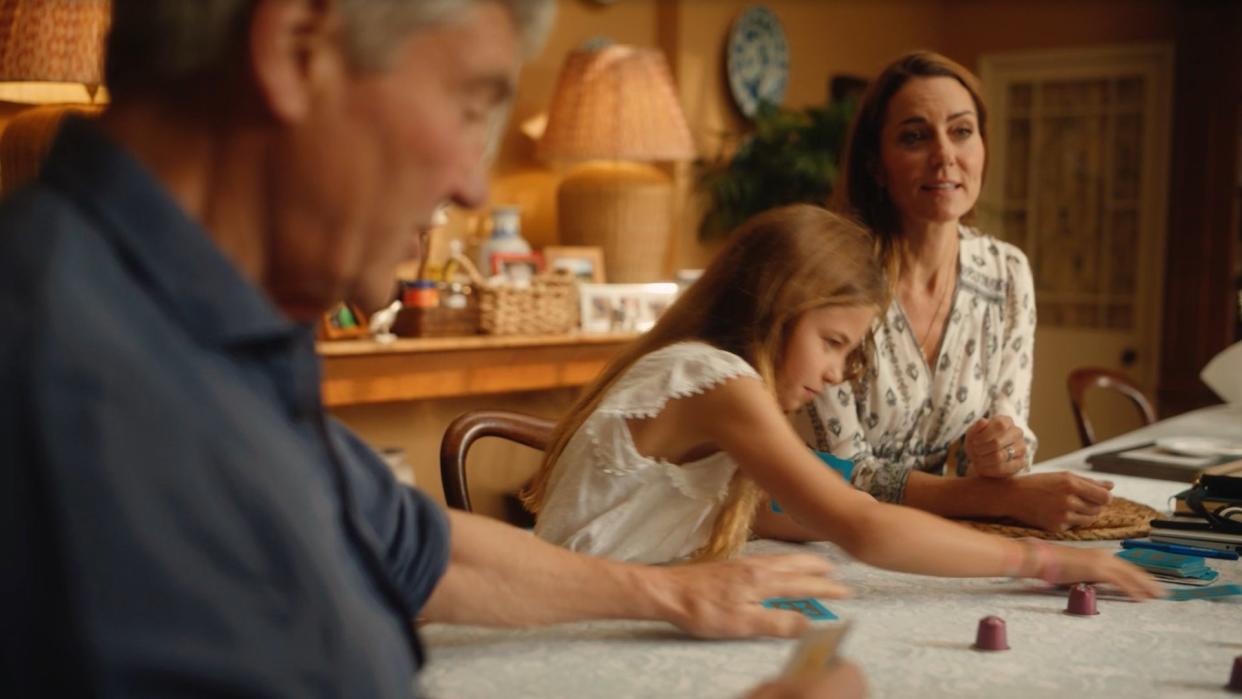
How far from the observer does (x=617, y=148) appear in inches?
153

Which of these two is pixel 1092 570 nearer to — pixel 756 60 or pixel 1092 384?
pixel 1092 384

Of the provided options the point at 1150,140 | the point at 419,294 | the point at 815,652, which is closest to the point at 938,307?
the point at 815,652

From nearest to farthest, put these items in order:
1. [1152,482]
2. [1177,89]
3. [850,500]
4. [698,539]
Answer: [850,500] < [698,539] < [1152,482] < [1177,89]

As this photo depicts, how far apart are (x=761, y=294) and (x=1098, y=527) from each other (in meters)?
0.60

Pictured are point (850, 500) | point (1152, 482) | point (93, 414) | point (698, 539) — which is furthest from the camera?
point (1152, 482)

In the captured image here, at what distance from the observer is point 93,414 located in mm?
616

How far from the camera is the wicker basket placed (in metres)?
3.57

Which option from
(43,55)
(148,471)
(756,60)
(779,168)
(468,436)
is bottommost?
(468,436)

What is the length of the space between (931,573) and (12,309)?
1084mm

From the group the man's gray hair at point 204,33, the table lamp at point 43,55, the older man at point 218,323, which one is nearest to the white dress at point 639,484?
the older man at point 218,323

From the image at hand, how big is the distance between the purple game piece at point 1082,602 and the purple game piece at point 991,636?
170mm

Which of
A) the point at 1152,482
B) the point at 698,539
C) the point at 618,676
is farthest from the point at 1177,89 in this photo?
the point at 618,676

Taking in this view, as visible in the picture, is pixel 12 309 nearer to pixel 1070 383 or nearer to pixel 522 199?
pixel 1070 383

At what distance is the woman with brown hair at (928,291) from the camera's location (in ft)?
7.18
